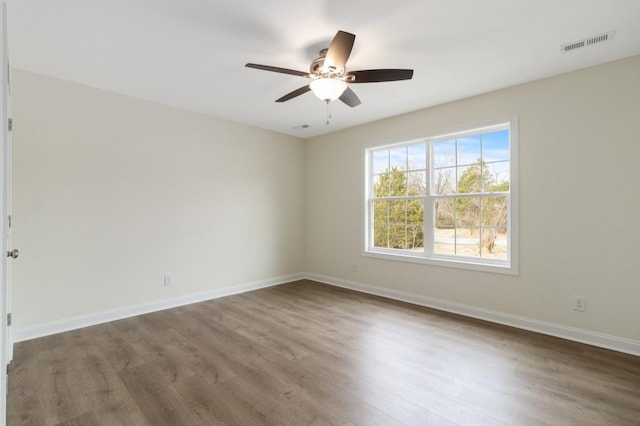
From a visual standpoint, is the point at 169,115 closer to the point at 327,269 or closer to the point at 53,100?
the point at 53,100

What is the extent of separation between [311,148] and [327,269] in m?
2.18

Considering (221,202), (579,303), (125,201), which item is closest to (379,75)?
(579,303)

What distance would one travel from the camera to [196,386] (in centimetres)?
220

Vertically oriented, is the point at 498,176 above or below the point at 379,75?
below

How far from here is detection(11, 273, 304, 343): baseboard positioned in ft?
9.84

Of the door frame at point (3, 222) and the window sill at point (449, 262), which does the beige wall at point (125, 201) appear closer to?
the door frame at point (3, 222)

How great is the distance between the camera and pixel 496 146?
360 cm

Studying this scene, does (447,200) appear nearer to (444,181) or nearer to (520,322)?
(444,181)

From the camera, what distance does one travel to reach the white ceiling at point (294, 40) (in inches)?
82.7

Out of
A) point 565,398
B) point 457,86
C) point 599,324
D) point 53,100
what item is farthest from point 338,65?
point 599,324

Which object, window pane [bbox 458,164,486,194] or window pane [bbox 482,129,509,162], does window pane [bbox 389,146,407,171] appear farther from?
window pane [bbox 482,129,509,162]

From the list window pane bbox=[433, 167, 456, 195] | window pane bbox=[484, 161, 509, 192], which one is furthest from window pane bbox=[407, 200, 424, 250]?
window pane bbox=[484, 161, 509, 192]

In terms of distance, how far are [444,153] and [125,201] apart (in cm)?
397

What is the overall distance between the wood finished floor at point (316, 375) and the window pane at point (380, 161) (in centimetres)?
224
